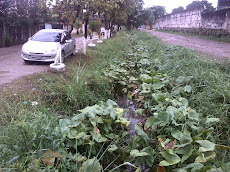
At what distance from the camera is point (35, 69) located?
6699 millimetres

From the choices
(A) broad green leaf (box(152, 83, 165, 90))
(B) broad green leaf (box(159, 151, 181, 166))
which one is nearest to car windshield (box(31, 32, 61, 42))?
(A) broad green leaf (box(152, 83, 165, 90))

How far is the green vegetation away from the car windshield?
2848 millimetres

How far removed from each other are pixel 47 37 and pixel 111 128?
6.04 m

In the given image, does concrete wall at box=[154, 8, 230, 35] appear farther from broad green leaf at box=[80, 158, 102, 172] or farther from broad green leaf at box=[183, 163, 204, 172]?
broad green leaf at box=[80, 158, 102, 172]

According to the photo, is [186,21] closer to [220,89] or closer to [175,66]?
[175,66]

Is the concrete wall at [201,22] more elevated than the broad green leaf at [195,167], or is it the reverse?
the concrete wall at [201,22]

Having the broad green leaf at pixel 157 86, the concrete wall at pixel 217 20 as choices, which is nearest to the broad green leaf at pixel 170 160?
the broad green leaf at pixel 157 86

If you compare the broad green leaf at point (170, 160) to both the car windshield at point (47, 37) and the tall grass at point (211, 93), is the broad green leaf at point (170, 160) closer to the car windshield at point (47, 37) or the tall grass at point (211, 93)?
the tall grass at point (211, 93)

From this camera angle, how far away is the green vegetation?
7.73 feet

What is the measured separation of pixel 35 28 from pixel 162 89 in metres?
17.1

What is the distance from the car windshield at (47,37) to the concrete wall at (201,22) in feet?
46.9

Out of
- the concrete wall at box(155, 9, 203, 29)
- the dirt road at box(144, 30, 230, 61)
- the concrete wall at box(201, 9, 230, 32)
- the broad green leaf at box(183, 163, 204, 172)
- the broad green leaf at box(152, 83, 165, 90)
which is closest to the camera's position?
the broad green leaf at box(183, 163, 204, 172)

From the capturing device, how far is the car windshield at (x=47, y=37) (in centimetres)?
790

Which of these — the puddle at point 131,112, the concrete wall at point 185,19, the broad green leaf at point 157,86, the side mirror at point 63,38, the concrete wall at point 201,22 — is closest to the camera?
the puddle at point 131,112
